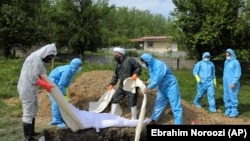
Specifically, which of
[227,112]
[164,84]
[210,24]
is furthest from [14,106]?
[210,24]

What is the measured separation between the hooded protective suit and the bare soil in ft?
2.90

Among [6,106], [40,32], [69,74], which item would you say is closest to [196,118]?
[69,74]

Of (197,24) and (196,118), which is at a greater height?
(197,24)

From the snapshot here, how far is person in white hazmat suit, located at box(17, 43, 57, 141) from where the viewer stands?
6.95 metres

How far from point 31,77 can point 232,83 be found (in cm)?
572

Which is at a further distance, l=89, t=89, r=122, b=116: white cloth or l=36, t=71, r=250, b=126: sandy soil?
l=89, t=89, r=122, b=116: white cloth

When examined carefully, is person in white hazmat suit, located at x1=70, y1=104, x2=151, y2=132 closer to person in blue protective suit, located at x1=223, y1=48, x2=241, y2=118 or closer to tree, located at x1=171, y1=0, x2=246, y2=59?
person in blue protective suit, located at x1=223, y1=48, x2=241, y2=118

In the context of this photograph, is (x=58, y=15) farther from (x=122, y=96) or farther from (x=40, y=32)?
(x=122, y=96)

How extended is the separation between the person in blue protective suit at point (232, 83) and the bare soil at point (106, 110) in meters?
0.31

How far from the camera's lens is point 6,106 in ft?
36.5

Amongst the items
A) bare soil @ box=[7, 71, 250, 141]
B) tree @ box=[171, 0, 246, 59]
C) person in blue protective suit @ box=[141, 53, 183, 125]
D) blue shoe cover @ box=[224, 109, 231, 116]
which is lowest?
blue shoe cover @ box=[224, 109, 231, 116]

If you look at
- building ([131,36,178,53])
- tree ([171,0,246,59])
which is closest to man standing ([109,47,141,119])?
tree ([171,0,246,59])

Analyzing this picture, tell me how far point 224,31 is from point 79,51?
13822 millimetres

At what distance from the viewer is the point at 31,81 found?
22.9ft
